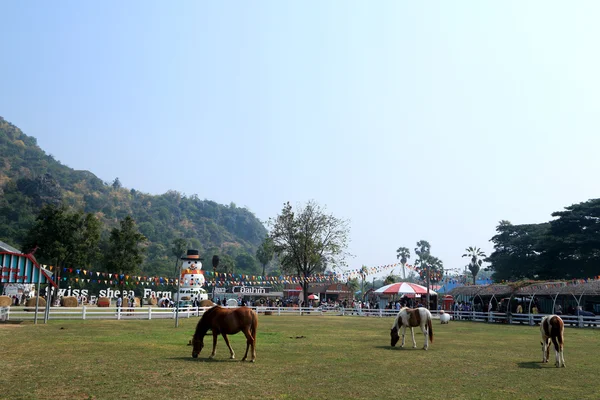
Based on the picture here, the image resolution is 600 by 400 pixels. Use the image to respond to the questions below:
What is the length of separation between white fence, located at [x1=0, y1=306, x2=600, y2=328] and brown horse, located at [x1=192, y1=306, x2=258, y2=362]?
1874cm

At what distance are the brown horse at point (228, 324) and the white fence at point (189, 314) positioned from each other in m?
18.7

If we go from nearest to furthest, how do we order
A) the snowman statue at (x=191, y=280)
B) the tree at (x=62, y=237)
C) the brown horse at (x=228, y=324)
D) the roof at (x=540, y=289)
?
1. the brown horse at (x=228, y=324)
2. the roof at (x=540, y=289)
3. the tree at (x=62, y=237)
4. the snowman statue at (x=191, y=280)

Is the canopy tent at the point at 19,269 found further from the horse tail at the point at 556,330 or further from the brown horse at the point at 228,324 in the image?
the horse tail at the point at 556,330

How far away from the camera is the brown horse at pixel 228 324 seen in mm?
14828

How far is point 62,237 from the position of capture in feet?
179

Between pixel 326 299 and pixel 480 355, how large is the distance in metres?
82.1

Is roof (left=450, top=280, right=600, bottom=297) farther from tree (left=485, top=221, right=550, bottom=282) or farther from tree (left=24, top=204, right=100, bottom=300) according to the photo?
tree (left=24, top=204, right=100, bottom=300)

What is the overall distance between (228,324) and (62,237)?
1805 inches

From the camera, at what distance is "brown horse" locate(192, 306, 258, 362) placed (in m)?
14.8

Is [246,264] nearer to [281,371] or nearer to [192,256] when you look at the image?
[192,256]

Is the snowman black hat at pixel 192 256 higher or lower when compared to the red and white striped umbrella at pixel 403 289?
higher

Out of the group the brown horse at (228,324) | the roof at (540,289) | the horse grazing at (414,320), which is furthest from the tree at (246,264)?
the brown horse at (228,324)

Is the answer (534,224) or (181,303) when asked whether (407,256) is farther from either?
(181,303)

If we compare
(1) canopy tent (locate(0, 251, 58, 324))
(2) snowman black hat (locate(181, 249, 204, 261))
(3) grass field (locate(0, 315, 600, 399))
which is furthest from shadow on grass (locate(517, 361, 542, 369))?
(2) snowman black hat (locate(181, 249, 204, 261))
